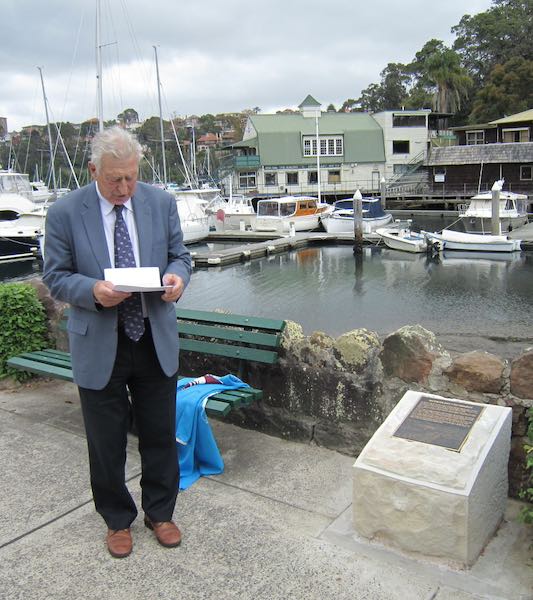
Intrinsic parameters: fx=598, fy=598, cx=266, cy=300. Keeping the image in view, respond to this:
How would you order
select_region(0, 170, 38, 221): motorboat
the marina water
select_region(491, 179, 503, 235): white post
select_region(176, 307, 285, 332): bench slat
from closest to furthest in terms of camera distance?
select_region(176, 307, 285, 332): bench slat
the marina water
select_region(491, 179, 503, 235): white post
select_region(0, 170, 38, 221): motorboat

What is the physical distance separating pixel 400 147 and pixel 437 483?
60651 millimetres

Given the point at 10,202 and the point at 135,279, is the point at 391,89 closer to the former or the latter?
the point at 10,202

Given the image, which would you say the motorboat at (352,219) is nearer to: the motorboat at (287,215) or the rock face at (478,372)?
the motorboat at (287,215)

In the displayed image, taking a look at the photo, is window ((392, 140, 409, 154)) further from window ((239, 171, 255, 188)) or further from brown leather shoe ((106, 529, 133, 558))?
brown leather shoe ((106, 529, 133, 558))

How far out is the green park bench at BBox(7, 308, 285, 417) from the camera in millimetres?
3996

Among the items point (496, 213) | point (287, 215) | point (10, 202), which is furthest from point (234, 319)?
point (287, 215)

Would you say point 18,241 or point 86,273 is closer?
point 86,273

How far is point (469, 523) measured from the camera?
272cm

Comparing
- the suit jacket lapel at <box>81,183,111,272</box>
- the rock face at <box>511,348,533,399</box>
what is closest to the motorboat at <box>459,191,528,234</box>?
the rock face at <box>511,348,533,399</box>

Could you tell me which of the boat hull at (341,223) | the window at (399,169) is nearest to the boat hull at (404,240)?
the boat hull at (341,223)

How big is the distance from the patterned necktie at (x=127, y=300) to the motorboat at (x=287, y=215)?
1339 inches

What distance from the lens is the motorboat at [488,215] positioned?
109 ft

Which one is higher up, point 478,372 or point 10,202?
point 10,202

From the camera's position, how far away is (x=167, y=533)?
3057 mm
